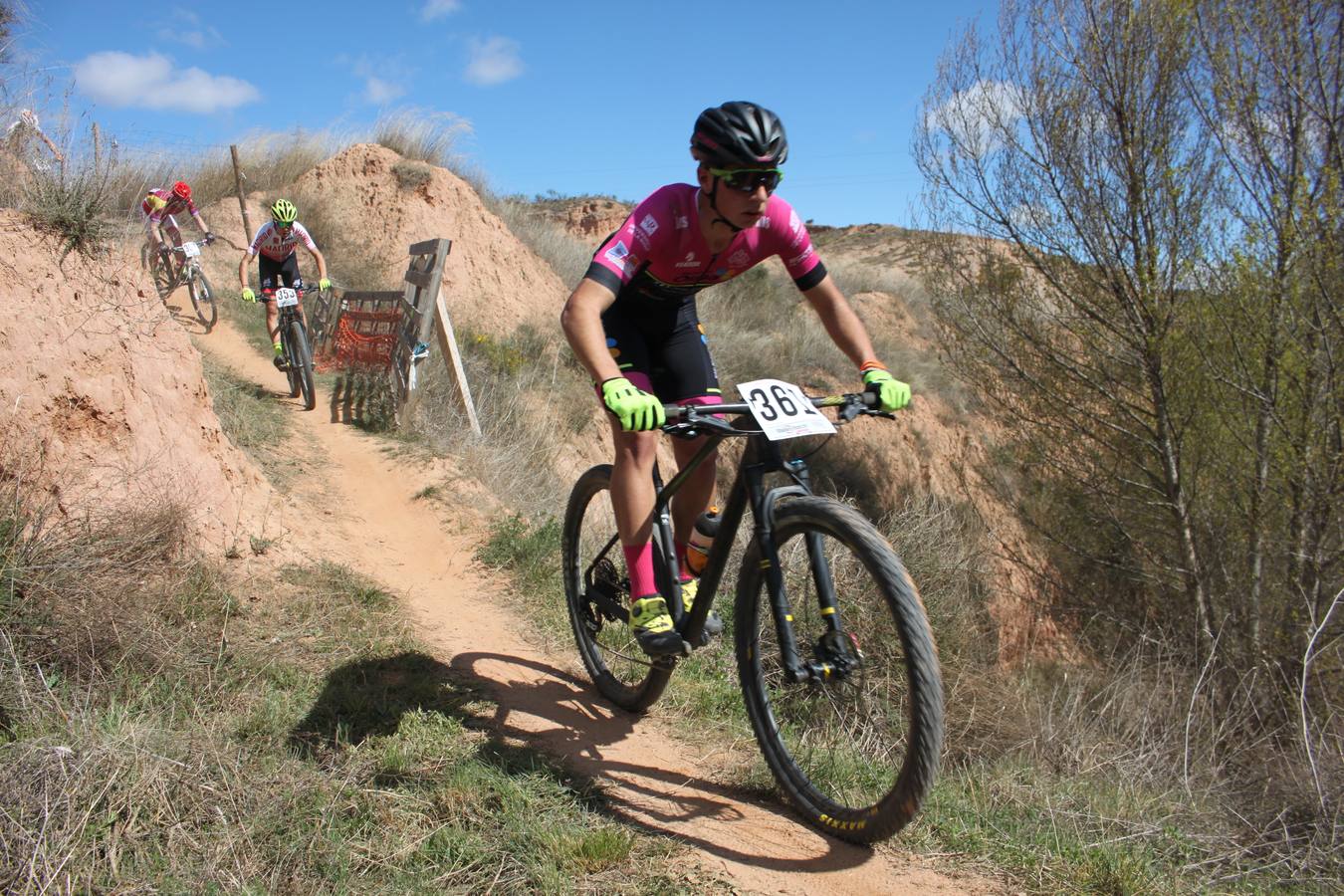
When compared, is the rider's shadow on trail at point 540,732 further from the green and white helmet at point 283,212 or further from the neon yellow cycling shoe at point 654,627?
the green and white helmet at point 283,212

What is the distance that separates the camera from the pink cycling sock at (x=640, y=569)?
3219 millimetres

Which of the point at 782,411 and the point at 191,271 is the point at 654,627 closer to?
the point at 782,411

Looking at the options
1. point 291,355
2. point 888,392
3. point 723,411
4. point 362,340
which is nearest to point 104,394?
point 723,411

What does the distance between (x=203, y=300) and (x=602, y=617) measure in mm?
10896

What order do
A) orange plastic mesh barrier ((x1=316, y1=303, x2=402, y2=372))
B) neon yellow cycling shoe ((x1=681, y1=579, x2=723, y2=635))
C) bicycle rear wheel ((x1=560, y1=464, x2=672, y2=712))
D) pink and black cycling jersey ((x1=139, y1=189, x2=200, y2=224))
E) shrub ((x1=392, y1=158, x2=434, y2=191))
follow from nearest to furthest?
neon yellow cycling shoe ((x1=681, y1=579, x2=723, y2=635)) → bicycle rear wheel ((x1=560, y1=464, x2=672, y2=712)) → orange plastic mesh barrier ((x1=316, y1=303, x2=402, y2=372)) → pink and black cycling jersey ((x1=139, y1=189, x2=200, y2=224)) → shrub ((x1=392, y1=158, x2=434, y2=191))

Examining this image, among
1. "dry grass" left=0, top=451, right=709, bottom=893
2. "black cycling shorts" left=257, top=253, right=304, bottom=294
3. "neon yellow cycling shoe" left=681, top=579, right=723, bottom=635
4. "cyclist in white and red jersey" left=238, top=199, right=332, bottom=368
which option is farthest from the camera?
"black cycling shorts" left=257, top=253, right=304, bottom=294

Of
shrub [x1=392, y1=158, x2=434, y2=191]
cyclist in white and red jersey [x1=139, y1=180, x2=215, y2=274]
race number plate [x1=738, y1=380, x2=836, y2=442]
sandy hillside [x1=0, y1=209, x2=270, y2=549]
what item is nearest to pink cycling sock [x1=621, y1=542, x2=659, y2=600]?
race number plate [x1=738, y1=380, x2=836, y2=442]

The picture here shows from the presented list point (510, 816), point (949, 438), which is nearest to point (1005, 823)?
point (510, 816)

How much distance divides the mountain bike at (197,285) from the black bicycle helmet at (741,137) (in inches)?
434

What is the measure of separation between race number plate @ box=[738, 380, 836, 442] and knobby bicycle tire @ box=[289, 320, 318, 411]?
7.81 meters

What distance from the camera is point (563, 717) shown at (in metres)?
3.79

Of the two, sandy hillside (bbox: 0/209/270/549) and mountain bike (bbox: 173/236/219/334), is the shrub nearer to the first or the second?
mountain bike (bbox: 173/236/219/334)

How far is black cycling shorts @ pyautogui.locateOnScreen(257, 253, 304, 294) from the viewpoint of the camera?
10250 millimetres

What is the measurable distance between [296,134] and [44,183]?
19.0 m
